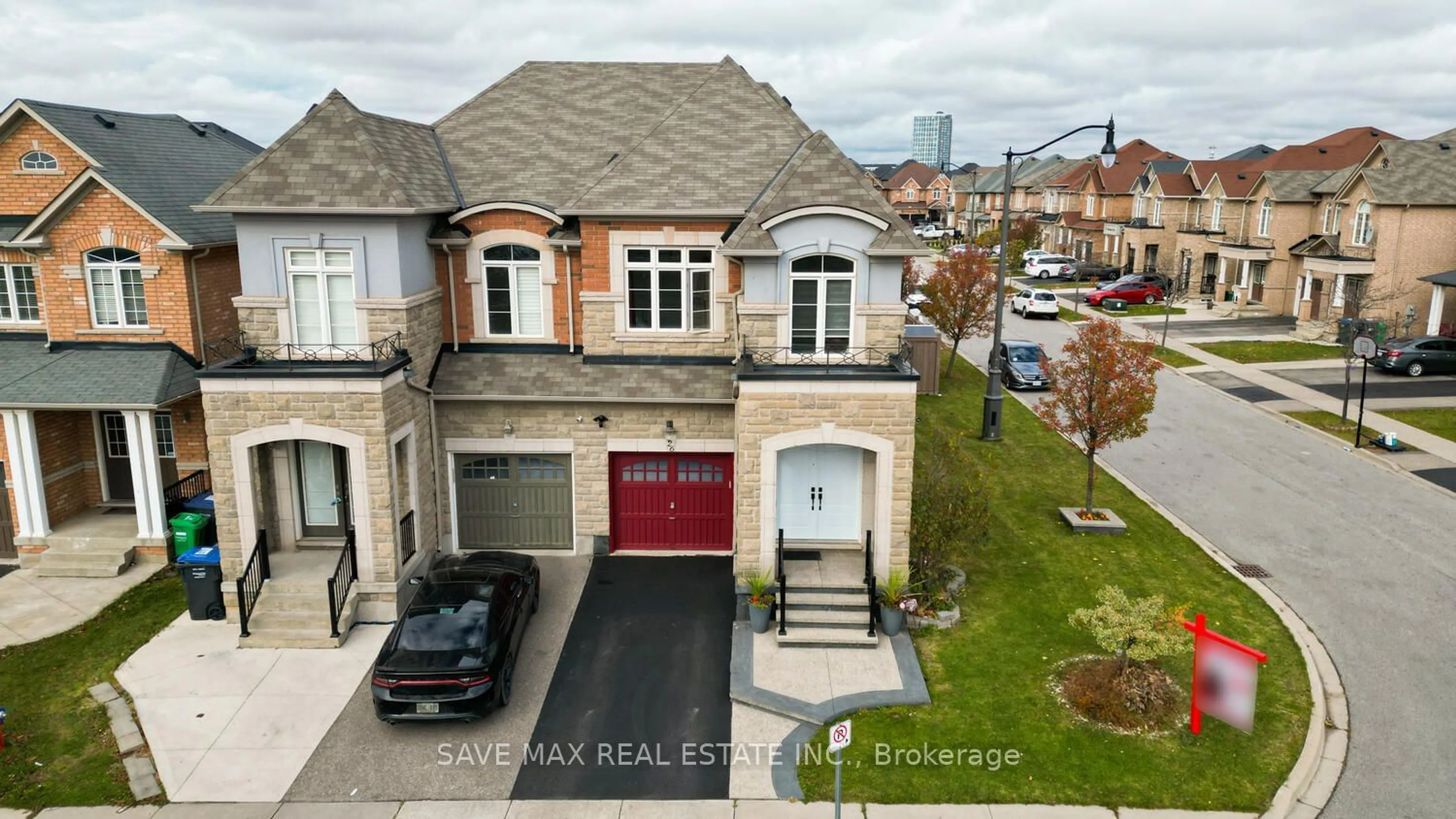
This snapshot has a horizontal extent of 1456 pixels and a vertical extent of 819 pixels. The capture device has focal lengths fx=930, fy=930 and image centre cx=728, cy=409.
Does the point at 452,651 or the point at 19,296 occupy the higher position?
the point at 19,296

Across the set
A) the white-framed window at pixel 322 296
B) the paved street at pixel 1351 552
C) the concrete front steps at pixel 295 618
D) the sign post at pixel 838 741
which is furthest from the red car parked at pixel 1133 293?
the sign post at pixel 838 741

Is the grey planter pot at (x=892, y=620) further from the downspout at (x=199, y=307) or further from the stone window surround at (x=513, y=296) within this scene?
the downspout at (x=199, y=307)

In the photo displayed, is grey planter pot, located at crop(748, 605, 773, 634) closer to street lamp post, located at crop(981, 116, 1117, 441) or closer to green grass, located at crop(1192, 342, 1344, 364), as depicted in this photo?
street lamp post, located at crop(981, 116, 1117, 441)

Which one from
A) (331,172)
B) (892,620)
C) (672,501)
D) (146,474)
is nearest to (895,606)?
(892,620)

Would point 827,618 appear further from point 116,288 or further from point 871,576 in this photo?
point 116,288

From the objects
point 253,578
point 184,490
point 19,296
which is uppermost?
point 19,296

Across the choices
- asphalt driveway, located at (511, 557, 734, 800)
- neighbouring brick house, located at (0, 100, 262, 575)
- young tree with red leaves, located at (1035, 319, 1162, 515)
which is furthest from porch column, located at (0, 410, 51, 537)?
young tree with red leaves, located at (1035, 319, 1162, 515)
